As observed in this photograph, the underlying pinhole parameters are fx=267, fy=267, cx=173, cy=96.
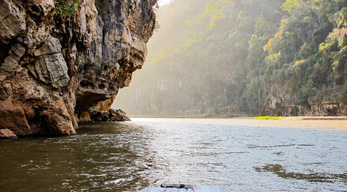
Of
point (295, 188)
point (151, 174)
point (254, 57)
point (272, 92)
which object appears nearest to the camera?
point (295, 188)

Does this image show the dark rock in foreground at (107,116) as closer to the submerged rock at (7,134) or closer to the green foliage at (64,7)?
the submerged rock at (7,134)

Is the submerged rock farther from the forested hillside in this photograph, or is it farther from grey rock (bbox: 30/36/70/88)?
the forested hillside

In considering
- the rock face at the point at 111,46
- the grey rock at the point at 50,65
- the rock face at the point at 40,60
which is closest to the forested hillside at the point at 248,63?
the rock face at the point at 111,46

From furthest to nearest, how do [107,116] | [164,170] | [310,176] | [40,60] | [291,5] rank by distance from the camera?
[291,5] < [107,116] < [40,60] < [164,170] < [310,176]

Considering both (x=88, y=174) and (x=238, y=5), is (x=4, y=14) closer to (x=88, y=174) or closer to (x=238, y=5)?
(x=88, y=174)

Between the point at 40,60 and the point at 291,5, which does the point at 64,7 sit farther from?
the point at 291,5

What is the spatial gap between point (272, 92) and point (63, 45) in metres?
50.9

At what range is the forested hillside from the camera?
47.1 metres

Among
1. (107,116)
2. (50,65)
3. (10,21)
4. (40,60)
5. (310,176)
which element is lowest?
(310,176)

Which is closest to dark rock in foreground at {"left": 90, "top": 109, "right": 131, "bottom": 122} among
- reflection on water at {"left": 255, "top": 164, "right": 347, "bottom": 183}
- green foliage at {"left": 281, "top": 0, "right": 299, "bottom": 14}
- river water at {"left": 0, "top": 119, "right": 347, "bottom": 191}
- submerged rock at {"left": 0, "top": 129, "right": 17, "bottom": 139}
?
submerged rock at {"left": 0, "top": 129, "right": 17, "bottom": 139}

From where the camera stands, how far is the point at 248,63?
72375 mm

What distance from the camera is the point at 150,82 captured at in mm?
114000

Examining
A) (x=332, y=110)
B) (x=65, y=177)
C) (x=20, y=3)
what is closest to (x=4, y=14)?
(x=20, y=3)

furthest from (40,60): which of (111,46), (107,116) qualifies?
(107,116)
